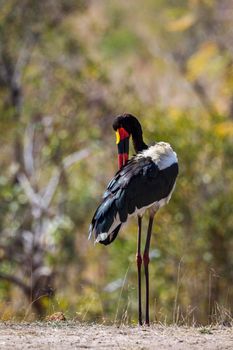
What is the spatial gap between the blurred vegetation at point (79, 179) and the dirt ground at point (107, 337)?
16.4 ft

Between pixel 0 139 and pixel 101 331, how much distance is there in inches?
404

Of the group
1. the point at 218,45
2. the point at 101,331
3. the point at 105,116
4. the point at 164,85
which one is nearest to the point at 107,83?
the point at 105,116

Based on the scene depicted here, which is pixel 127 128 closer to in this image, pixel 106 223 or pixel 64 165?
pixel 106 223

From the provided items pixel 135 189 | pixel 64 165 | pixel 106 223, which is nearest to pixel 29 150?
pixel 64 165

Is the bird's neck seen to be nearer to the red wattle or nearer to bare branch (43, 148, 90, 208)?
the red wattle

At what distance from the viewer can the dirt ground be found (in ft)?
22.2

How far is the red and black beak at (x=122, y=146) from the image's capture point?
885cm

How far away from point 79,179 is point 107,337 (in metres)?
10.5

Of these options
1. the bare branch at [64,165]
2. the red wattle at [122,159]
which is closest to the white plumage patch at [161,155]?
the red wattle at [122,159]

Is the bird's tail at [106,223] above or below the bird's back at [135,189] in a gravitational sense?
below

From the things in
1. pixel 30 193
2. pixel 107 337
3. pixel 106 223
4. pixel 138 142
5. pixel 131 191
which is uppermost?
pixel 30 193

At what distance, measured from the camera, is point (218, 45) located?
79.2 ft

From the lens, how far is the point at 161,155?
8.58 m

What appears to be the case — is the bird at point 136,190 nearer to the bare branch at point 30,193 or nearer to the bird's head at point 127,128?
the bird's head at point 127,128
